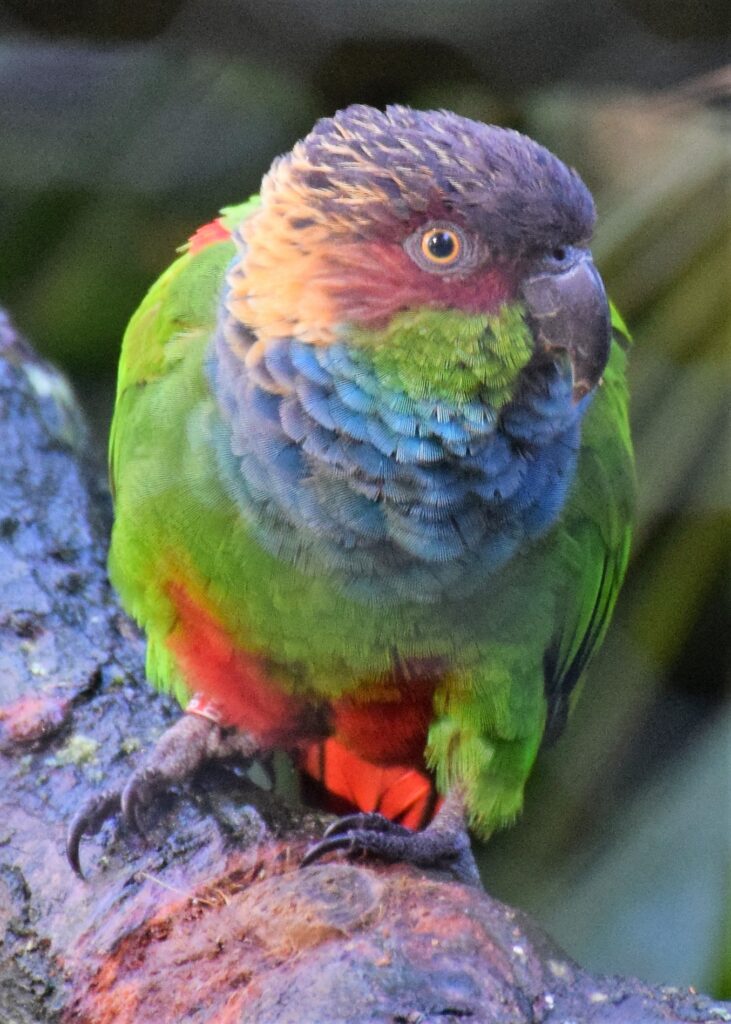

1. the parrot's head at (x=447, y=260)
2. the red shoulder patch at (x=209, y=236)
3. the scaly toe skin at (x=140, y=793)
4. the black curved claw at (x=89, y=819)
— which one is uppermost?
the parrot's head at (x=447, y=260)

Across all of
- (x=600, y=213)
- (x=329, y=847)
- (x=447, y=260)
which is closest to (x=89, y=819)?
(x=329, y=847)

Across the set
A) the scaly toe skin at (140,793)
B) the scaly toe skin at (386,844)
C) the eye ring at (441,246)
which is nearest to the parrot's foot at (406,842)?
the scaly toe skin at (386,844)

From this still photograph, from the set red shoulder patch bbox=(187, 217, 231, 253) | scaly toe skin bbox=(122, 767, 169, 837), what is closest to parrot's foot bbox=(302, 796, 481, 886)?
scaly toe skin bbox=(122, 767, 169, 837)

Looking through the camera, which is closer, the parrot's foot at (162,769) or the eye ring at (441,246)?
the eye ring at (441,246)

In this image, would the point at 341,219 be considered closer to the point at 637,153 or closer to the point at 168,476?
the point at 168,476

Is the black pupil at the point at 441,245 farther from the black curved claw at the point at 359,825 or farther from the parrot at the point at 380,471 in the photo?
the black curved claw at the point at 359,825

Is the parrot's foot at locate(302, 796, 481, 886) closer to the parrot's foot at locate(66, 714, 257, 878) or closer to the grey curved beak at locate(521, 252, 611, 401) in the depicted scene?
the parrot's foot at locate(66, 714, 257, 878)
